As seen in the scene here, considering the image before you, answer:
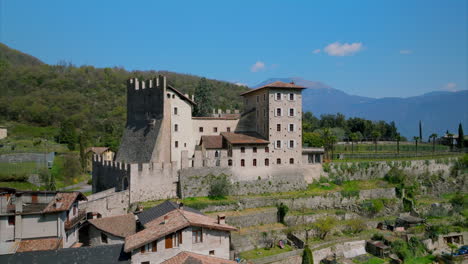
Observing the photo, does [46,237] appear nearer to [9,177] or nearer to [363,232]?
[363,232]

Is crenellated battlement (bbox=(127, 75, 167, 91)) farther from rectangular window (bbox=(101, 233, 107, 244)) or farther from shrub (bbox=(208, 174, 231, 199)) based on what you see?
rectangular window (bbox=(101, 233, 107, 244))

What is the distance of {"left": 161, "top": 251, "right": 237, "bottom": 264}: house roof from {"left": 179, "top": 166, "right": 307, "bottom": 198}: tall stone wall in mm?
13497

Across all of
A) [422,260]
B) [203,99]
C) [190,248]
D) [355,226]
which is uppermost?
[203,99]

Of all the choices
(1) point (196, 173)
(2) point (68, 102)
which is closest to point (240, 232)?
(1) point (196, 173)

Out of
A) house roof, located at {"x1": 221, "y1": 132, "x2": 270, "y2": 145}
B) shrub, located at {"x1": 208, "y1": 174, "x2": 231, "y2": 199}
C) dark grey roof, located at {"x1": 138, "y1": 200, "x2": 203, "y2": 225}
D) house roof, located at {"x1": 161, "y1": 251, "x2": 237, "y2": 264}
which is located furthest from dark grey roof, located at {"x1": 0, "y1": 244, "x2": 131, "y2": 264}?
house roof, located at {"x1": 221, "y1": 132, "x2": 270, "y2": 145}

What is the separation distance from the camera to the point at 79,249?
22328 millimetres

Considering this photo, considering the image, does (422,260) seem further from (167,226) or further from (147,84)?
(147,84)

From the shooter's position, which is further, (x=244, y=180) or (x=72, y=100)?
(x=72, y=100)

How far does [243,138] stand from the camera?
3994cm

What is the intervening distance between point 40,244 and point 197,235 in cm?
1031

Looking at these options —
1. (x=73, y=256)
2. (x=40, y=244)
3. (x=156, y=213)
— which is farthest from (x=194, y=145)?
(x=73, y=256)

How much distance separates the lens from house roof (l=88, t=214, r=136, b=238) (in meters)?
26.5

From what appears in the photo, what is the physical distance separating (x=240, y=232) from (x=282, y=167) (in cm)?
1133

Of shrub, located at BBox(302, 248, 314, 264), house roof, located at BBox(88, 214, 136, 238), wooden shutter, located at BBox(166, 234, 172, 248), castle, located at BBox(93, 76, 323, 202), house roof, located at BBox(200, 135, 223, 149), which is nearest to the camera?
wooden shutter, located at BBox(166, 234, 172, 248)
